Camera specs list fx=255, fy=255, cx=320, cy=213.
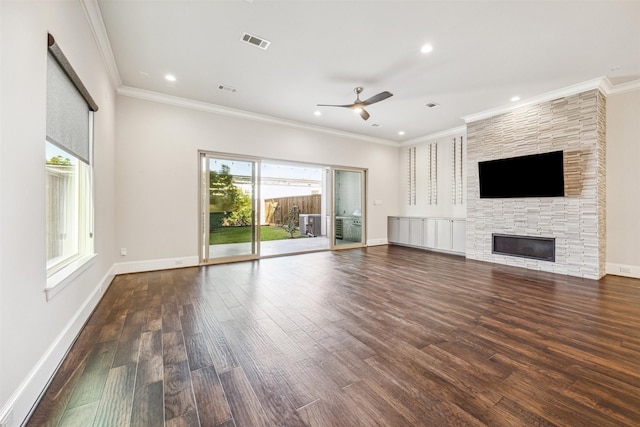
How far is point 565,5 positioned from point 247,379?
446 centimetres

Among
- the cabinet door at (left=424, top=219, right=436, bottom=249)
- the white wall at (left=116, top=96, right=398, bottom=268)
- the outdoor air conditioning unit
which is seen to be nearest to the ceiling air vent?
the white wall at (left=116, top=96, right=398, bottom=268)

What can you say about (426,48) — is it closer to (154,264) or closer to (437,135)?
(437,135)

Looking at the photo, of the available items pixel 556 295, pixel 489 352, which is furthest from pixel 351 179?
pixel 489 352

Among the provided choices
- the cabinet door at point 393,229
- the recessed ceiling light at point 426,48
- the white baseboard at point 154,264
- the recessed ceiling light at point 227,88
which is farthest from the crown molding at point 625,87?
the white baseboard at point 154,264

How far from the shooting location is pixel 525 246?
16.1ft

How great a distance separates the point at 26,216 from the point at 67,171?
4.13 feet

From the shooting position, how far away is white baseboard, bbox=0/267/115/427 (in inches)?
49.6

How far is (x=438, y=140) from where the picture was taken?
7.04 metres

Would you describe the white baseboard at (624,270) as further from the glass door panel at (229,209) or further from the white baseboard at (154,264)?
the white baseboard at (154,264)

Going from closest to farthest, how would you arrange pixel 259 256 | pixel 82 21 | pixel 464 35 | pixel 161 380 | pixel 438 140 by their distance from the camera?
pixel 161 380, pixel 82 21, pixel 464 35, pixel 259 256, pixel 438 140

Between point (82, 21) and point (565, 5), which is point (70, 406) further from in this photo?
point (565, 5)

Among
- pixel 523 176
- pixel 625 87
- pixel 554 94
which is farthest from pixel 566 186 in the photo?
pixel 625 87

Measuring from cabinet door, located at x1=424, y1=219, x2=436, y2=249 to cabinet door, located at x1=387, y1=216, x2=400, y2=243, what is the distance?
92 cm

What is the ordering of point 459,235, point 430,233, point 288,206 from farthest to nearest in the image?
point 288,206 < point 430,233 < point 459,235
